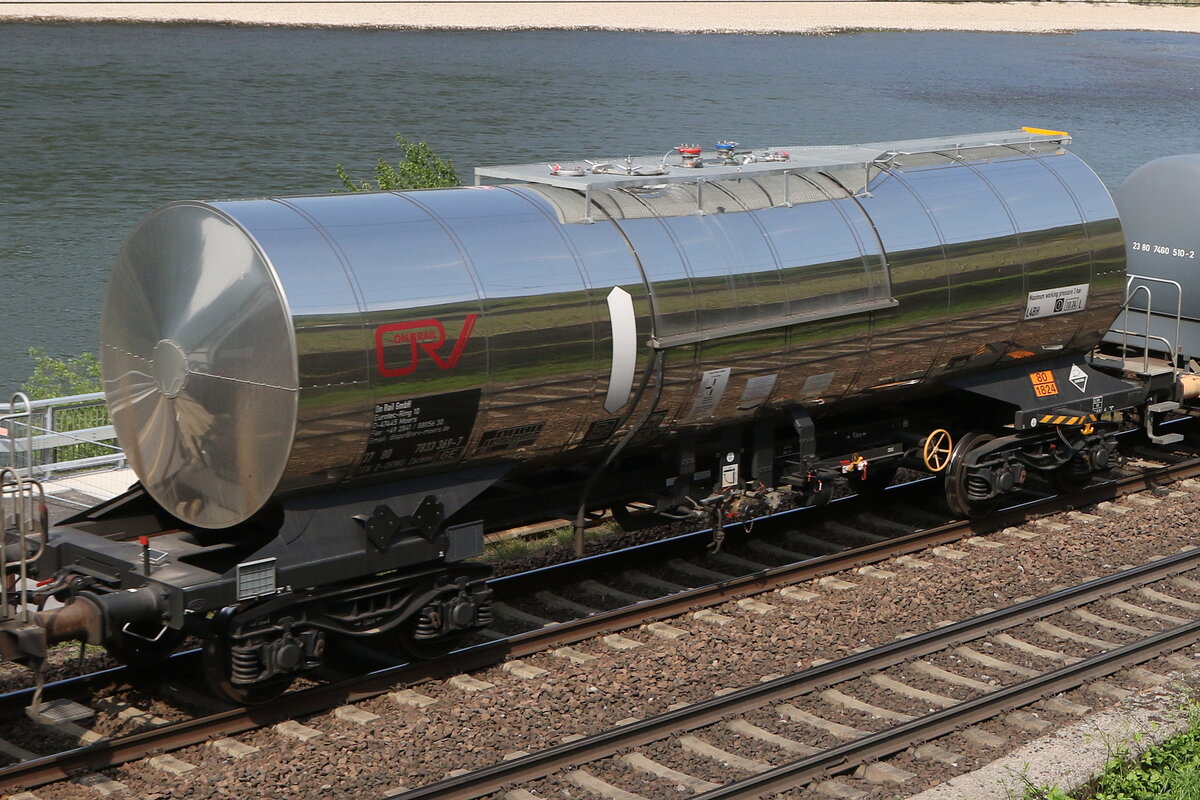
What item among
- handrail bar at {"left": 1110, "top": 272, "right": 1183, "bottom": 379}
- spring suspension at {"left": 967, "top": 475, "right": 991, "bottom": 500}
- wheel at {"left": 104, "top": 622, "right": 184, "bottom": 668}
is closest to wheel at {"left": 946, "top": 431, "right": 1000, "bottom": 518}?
spring suspension at {"left": 967, "top": 475, "right": 991, "bottom": 500}

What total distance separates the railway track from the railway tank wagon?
0.29 metres

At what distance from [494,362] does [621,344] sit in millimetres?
1127

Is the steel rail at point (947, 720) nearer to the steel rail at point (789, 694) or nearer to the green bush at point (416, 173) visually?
the steel rail at point (789, 694)

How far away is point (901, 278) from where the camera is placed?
41.2 feet

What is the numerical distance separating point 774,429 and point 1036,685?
133 inches

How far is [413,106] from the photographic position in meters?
53.9

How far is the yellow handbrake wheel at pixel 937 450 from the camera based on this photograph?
1392 cm

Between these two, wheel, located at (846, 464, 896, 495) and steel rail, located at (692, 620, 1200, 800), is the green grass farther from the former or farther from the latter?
wheel, located at (846, 464, 896, 495)

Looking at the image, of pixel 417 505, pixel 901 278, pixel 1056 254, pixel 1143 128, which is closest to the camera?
pixel 417 505

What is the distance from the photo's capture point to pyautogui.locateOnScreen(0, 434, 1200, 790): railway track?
9.05 metres

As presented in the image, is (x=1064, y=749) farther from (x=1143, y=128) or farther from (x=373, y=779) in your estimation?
(x=1143, y=128)

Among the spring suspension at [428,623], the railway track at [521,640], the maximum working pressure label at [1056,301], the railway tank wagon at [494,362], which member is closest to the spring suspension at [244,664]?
the railway tank wagon at [494,362]

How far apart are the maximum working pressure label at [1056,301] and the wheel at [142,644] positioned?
842cm

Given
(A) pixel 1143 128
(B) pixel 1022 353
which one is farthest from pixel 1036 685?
(A) pixel 1143 128
